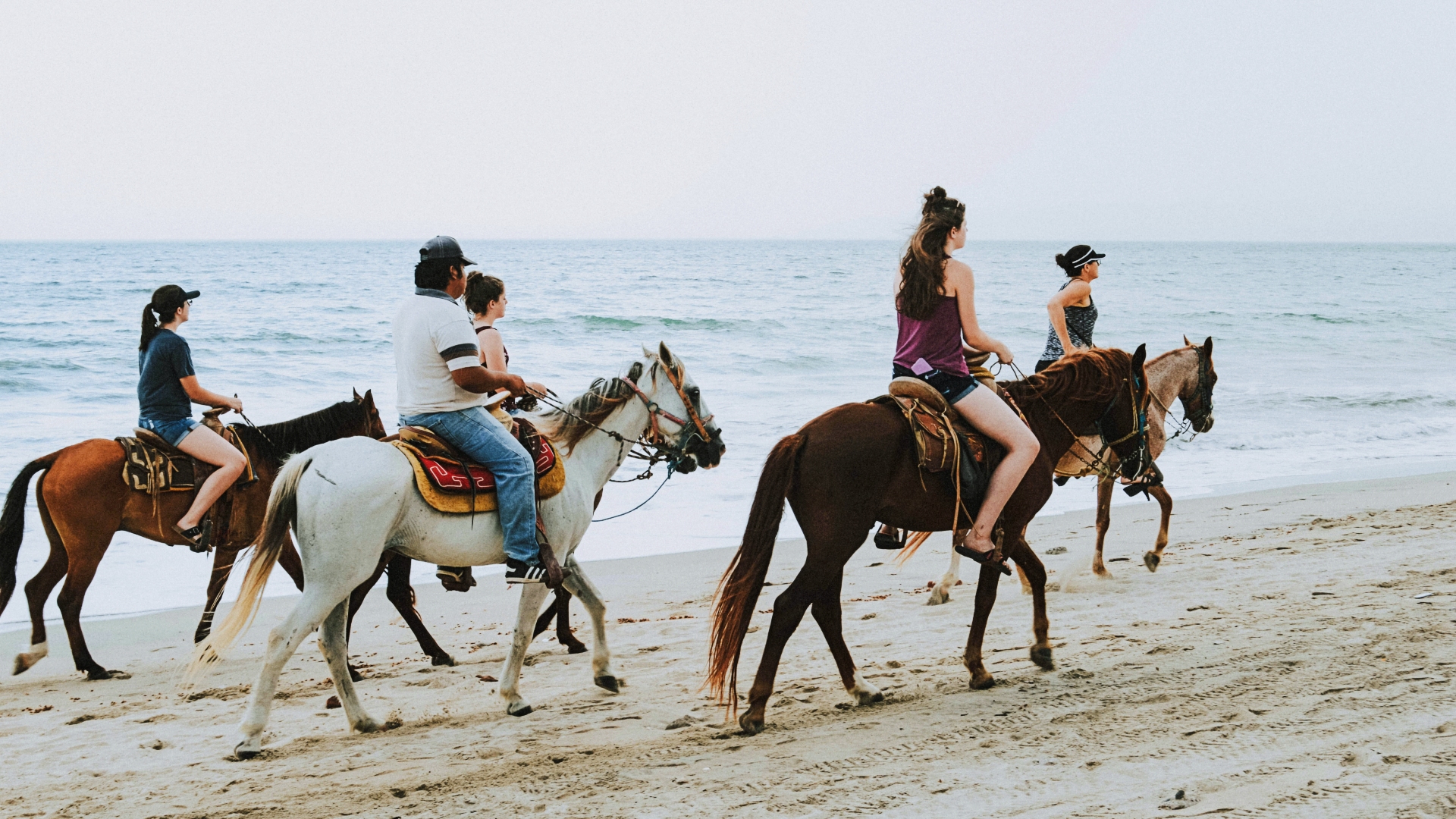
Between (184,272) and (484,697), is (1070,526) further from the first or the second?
(184,272)

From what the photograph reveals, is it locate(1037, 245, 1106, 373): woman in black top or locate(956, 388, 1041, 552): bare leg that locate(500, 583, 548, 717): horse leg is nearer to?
locate(956, 388, 1041, 552): bare leg

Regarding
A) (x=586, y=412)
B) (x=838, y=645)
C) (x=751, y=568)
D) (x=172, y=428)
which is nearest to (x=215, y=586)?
(x=172, y=428)

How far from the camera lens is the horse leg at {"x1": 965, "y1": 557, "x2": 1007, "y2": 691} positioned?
5.46 meters

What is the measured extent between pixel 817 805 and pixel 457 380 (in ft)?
8.10

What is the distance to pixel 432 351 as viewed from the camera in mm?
5094

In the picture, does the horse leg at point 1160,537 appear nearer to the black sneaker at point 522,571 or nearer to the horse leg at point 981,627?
the horse leg at point 981,627

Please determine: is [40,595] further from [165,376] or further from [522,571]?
[522,571]

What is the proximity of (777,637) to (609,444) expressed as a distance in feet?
5.10

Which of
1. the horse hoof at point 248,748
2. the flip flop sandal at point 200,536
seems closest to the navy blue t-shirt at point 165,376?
the flip flop sandal at point 200,536

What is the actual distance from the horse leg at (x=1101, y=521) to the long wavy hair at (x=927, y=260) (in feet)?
12.1

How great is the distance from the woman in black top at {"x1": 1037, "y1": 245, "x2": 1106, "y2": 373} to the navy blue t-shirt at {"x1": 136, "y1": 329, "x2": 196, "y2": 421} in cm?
583

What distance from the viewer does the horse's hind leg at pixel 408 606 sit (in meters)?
6.60

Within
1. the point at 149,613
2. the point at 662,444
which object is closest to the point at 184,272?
the point at 149,613

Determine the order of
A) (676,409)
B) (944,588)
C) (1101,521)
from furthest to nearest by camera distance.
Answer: (1101,521), (944,588), (676,409)
